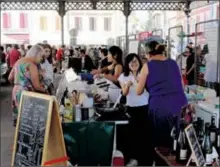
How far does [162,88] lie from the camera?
4.28 m

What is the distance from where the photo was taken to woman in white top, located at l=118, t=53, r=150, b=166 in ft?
16.2

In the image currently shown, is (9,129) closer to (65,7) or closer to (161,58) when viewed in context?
(161,58)

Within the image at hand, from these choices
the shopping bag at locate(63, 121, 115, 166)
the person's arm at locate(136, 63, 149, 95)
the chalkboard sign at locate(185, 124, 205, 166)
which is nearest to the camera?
the chalkboard sign at locate(185, 124, 205, 166)

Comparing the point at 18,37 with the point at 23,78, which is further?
the point at 18,37

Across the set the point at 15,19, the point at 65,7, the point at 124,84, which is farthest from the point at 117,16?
the point at 124,84

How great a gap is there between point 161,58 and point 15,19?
36881mm

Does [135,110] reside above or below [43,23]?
below

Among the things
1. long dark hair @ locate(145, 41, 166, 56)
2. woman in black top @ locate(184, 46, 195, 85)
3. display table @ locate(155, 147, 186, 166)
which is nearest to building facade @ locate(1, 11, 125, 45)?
woman in black top @ locate(184, 46, 195, 85)

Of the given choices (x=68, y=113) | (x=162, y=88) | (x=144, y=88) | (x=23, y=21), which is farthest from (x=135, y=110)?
(x=23, y=21)

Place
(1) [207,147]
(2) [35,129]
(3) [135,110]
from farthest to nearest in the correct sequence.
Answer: (3) [135,110] → (2) [35,129] → (1) [207,147]

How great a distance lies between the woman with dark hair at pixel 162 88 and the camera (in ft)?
13.9

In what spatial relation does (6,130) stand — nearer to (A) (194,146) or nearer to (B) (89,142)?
(B) (89,142)

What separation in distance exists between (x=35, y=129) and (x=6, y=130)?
4.88 m

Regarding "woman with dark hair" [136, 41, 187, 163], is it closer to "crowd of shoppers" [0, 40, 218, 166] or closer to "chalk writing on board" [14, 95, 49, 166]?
"crowd of shoppers" [0, 40, 218, 166]
